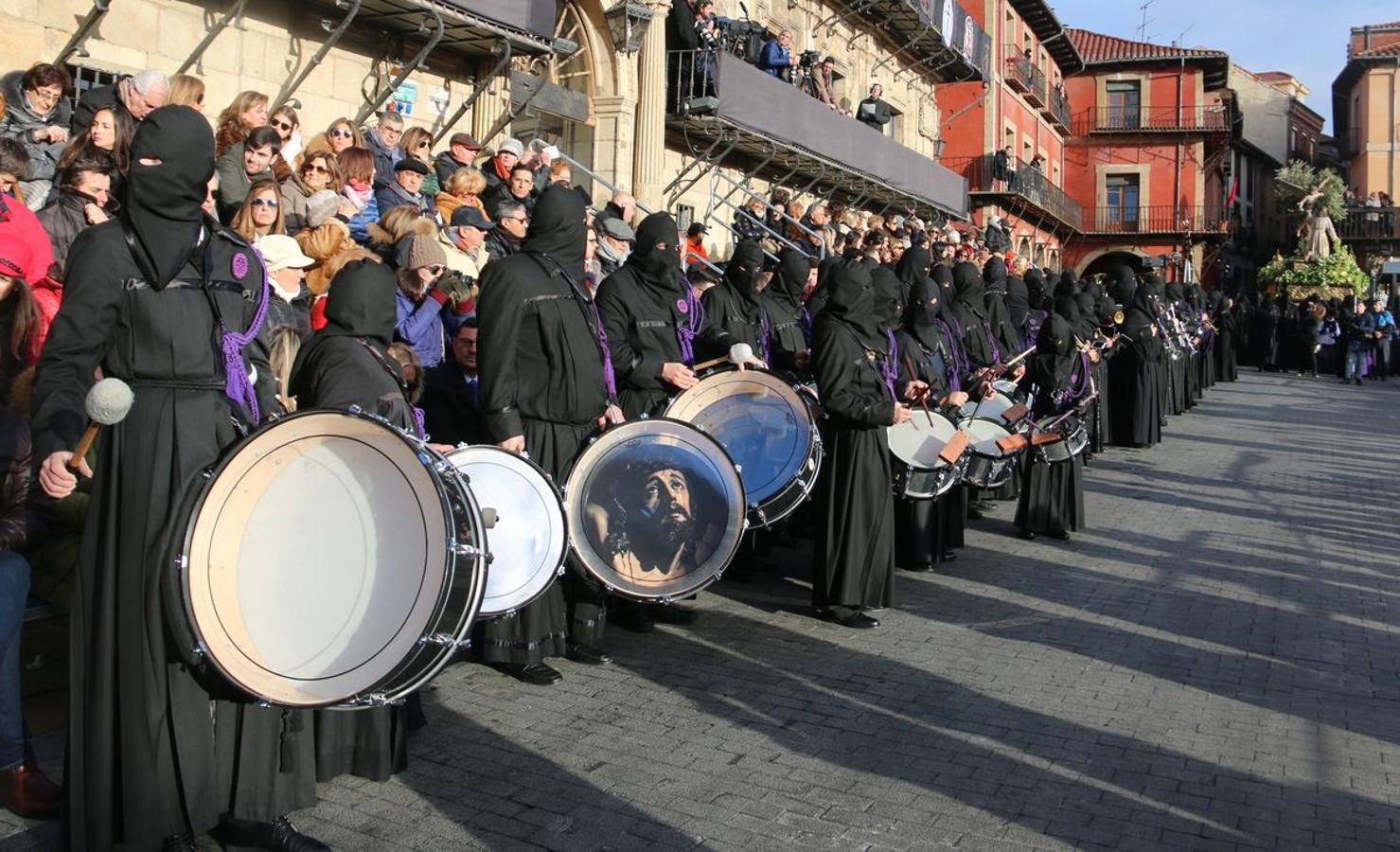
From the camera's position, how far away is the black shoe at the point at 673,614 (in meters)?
7.44

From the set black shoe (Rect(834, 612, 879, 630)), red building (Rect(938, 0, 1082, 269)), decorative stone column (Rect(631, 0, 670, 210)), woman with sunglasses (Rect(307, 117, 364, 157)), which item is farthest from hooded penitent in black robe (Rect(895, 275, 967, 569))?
red building (Rect(938, 0, 1082, 269))

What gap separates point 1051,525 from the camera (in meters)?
10.5

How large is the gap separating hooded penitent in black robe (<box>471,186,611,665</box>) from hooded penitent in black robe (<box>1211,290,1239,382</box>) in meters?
25.7

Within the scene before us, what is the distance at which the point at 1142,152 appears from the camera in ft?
200

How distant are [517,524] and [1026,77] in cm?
4763

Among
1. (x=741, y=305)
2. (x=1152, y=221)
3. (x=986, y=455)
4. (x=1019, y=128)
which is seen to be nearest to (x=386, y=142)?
(x=741, y=305)

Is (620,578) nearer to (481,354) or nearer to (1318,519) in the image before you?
(481,354)

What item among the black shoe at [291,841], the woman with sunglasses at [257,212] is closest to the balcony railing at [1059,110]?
the woman with sunglasses at [257,212]

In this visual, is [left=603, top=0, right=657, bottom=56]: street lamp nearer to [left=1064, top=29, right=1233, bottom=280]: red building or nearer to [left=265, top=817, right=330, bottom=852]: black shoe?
[left=265, top=817, right=330, bottom=852]: black shoe

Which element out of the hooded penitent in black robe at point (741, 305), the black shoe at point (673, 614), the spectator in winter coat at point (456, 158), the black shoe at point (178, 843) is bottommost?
the black shoe at point (178, 843)

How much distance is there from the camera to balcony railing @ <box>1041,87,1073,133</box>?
54.7 metres

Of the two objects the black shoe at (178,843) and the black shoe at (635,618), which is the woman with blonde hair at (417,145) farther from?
the black shoe at (178,843)

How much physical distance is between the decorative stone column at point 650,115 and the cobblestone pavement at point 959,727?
30.7 feet

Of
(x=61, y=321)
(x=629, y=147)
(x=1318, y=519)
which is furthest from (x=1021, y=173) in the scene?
(x=61, y=321)
